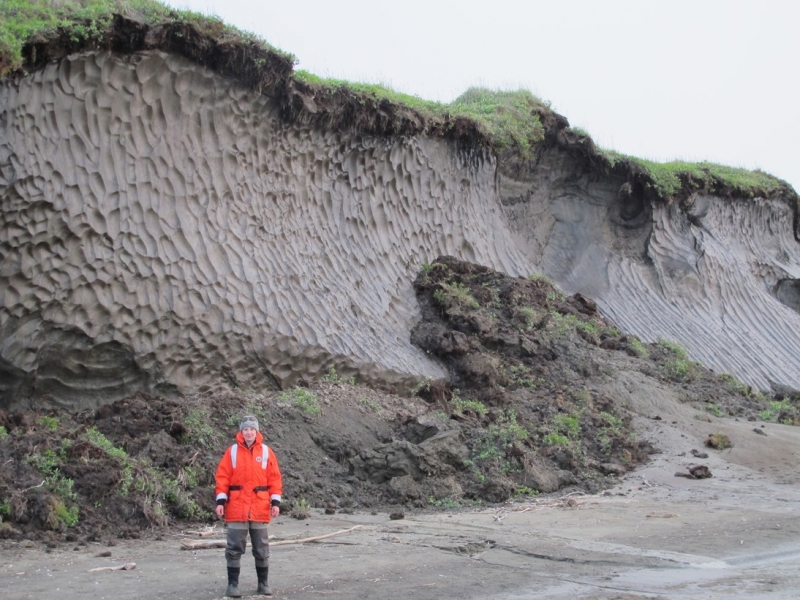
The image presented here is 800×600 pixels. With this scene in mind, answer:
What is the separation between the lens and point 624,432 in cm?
1279

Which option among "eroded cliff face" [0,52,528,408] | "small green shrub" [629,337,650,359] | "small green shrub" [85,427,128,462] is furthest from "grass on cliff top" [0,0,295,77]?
"small green shrub" [629,337,650,359]

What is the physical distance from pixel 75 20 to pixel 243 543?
7.58m

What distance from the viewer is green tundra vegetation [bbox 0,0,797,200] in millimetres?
10672

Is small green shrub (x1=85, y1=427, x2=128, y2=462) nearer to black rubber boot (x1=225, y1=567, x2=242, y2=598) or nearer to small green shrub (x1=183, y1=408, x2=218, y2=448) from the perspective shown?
small green shrub (x1=183, y1=408, x2=218, y2=448)

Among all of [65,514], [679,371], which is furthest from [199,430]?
[679,371]

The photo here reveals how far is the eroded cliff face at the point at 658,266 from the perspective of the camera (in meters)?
19.0

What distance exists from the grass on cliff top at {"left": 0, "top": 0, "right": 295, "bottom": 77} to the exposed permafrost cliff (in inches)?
15.5

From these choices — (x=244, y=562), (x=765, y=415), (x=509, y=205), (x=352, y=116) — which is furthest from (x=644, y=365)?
(x=244, y=562)

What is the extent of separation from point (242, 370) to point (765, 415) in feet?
29.6

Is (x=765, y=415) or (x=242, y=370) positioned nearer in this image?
(x=242, y=370)

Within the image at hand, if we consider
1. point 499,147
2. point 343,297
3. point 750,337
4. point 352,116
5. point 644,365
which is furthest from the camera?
point 750,337

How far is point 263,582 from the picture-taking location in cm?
587

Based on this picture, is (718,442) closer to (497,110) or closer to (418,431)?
(418,431)

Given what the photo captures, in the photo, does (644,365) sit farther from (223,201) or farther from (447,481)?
(223,201)
